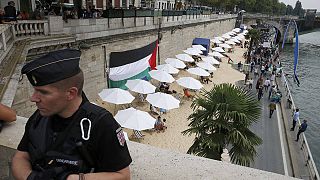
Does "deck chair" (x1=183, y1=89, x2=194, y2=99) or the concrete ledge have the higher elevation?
the concrete ledge

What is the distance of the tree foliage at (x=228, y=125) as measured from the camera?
22.0 feet

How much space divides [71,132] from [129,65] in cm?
1712

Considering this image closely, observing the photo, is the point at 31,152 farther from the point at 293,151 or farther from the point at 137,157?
the point at 293,151

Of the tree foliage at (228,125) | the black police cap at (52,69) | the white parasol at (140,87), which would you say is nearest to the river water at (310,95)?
the white parasol at (140,87)

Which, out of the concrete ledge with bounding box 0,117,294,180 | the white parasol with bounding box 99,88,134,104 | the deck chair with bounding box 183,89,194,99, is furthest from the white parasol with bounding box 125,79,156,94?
the concrete ledge with bounding box 0,117,294,180

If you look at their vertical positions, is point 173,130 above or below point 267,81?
below

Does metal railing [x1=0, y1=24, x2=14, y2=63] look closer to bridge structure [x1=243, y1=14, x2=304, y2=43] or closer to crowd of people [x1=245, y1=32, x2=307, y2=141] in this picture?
crowd of people [x1=245, y1=32, x2=307, y2=141]

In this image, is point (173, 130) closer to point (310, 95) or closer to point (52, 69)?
point (52, 69)

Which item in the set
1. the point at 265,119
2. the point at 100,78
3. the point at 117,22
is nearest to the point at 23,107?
the point at 100,78

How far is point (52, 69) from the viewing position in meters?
1.55

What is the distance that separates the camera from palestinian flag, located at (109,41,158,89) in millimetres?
17266

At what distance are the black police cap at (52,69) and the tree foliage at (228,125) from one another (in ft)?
18.1

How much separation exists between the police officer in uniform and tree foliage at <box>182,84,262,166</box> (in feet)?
17.7

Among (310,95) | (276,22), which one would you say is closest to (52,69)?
(310,95)
